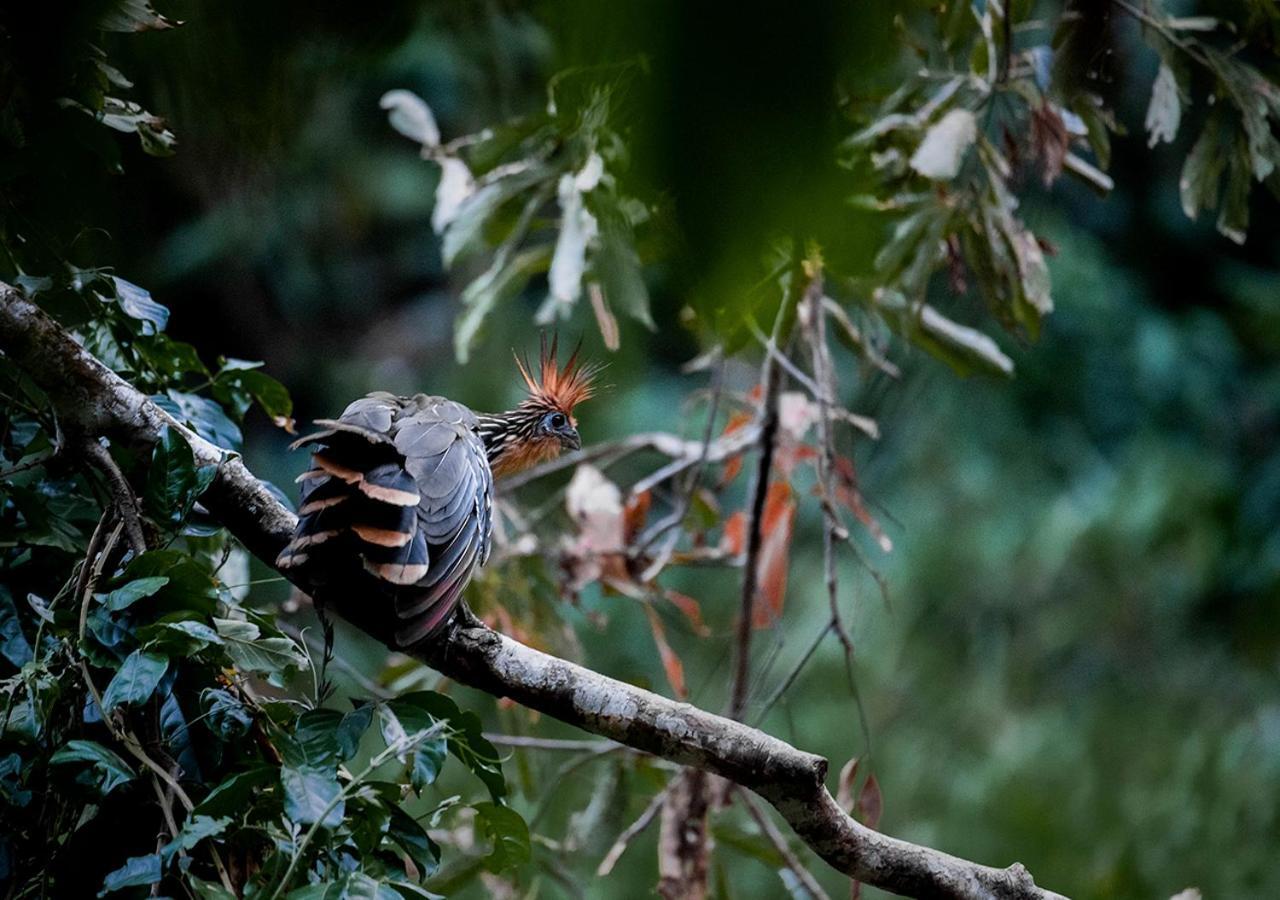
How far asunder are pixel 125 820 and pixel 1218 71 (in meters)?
2.02

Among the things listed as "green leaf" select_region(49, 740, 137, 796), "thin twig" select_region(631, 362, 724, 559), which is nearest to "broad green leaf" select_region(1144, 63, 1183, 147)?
"thin twig" select_region(631, 362, 724, 559)

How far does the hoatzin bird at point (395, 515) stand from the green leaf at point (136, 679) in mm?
302

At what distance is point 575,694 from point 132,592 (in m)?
0.57

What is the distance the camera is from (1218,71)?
2193 millimetres

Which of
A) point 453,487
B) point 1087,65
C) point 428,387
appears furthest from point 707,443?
point 428,387

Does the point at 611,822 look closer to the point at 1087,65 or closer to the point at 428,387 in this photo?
the point at 1087,65

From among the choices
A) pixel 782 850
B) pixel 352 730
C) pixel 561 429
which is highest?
pixel 352 730

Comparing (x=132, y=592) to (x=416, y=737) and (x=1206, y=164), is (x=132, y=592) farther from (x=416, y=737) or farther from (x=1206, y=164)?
(x=1206, y=164)

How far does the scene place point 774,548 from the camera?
2959 millimetres

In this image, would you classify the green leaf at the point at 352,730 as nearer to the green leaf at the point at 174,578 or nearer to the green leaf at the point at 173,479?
the green leaf at the point at 174,578

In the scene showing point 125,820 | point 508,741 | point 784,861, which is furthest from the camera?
point 784,861

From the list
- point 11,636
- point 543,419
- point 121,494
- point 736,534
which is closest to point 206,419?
point 121,494

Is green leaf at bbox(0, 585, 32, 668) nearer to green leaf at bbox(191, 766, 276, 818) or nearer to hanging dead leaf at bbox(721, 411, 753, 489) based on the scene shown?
green leaf at bbox(191, 766, 276, 818)

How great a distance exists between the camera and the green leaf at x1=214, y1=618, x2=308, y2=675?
142 centimetres
